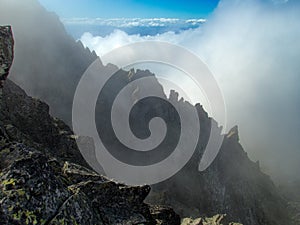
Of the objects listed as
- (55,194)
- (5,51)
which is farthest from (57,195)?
(5,51)

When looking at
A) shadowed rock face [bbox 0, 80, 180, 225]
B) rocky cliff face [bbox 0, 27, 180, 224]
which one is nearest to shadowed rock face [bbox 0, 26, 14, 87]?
rocky cliff face [bbox 0, 27, 180, 224]

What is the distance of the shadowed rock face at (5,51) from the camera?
1146 inches

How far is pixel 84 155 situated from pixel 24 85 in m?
129

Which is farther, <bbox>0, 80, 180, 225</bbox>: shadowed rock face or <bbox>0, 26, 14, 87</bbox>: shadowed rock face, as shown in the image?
<bbox>0, 26, 14, 87</bbox>: shadowed rock face

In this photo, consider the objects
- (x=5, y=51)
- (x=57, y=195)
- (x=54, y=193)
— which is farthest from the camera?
(x=5, y=51)

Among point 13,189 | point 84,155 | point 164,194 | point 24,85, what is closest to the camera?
point 13,189

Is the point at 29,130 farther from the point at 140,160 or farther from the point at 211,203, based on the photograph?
the point at 211,203

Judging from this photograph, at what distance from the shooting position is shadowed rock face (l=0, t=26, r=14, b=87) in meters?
29.1

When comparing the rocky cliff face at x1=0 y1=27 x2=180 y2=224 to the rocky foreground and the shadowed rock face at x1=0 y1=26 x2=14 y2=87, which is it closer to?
the rocky foreground

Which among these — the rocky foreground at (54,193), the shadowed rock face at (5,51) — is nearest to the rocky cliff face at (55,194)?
the rocky foreground at (54,193)

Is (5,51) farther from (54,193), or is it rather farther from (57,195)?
(57,195)

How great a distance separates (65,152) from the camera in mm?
57656

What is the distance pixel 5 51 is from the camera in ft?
97.2

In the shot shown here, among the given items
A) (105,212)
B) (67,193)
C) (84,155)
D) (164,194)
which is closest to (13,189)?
(67,193)
